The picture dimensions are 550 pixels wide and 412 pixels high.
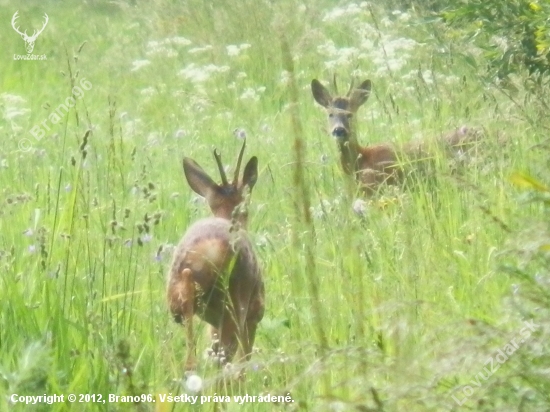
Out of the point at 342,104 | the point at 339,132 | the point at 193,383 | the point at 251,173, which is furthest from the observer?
the point at 342,104

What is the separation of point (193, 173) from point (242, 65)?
217 inches

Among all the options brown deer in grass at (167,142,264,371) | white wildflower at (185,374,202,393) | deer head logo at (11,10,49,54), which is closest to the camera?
white wildflower at (185,374,202,393)

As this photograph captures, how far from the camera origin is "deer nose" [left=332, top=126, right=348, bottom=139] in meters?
7.43

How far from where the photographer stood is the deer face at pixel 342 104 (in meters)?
7.43

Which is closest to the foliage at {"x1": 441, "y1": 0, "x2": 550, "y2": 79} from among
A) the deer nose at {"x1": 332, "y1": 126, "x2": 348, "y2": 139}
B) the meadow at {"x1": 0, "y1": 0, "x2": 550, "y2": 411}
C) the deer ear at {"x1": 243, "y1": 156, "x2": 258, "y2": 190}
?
A: the meadow at {"x1": 0, "y1": 0, "x2": 550, "y2": 411}

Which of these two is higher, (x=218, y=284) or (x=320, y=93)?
(x=320, y=93)

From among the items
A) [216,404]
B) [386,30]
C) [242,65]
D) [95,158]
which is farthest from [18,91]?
[216,404]

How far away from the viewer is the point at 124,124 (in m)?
8.19

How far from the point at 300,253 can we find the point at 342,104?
3560mm

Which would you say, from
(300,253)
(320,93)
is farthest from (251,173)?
(320,93)

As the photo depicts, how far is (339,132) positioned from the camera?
7480mm

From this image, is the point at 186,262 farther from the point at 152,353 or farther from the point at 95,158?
the point at 95,158
